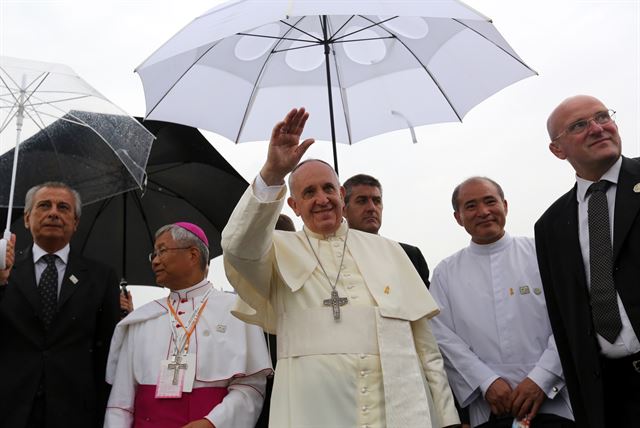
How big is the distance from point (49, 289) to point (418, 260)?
99.0 inches

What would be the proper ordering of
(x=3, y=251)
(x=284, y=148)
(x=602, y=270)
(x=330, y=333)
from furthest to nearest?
(x=602, y=270) < (x=3, y=251) < (x=330, y=333) < (x=284, y=148)

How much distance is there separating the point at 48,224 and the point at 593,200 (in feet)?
10.5

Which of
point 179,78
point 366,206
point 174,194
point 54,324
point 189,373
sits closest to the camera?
point 189,373

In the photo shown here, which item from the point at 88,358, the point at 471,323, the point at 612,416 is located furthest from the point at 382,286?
the point at 88,358

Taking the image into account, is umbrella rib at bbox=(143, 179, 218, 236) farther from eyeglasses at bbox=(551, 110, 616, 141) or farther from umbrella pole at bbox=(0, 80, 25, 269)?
eyeglasses at bbox=(551, 110, 616, 141)

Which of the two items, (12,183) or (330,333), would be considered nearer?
(330,333)

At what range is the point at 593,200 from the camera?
3.80 metres

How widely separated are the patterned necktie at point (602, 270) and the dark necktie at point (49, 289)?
9.98ft

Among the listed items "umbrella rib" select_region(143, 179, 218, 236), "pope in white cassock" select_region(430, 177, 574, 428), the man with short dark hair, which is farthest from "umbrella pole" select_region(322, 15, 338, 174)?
"umbrella rib" select_region(143, 179, 218, 236)

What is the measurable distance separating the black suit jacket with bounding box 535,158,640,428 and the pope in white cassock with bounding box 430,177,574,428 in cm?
21

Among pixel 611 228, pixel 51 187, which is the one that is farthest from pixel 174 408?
pixel 611 228

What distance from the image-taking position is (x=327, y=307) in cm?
334

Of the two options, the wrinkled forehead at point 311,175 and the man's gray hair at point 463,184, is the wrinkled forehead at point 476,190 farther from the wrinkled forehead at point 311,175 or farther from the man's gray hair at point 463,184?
the wrinkled forehead at point 311,175

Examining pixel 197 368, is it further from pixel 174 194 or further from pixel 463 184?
pixel 174 194
